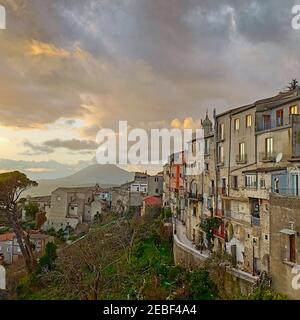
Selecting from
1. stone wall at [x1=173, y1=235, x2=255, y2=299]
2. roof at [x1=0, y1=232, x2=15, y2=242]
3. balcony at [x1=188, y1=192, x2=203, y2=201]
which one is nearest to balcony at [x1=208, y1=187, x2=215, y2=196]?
balcony at [x1=188, y1=192, x2=203, y2=201]

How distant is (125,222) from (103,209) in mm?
4461

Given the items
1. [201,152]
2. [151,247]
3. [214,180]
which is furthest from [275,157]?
[151,247]

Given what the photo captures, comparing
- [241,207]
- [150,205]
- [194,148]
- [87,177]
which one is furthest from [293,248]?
[150,205]

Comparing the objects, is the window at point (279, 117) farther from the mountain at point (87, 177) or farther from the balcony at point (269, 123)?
the mountain at point (87, 177)

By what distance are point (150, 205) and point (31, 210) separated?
534 cm

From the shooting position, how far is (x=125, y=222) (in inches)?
555

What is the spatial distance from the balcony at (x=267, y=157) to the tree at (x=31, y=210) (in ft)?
28.3

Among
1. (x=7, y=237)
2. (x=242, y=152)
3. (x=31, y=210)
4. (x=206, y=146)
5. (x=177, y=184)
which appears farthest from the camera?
(x=177, y=184)

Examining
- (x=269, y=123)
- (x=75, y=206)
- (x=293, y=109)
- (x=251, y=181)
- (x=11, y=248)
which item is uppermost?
(x=293, y=109)

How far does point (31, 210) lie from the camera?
45.3ft

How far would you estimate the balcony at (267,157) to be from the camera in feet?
25.1

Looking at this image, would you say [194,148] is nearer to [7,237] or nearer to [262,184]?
[262,184]
